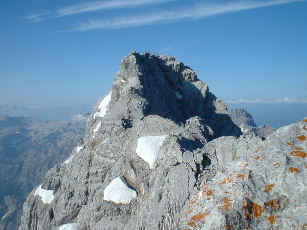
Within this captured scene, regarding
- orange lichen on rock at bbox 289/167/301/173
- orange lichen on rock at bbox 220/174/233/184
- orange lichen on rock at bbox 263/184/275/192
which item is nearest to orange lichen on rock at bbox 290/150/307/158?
orange lichen on rock at bbox 289/167/301/173

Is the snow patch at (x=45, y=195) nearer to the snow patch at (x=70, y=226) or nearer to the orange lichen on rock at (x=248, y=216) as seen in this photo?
the snow patch at (x=70, y=226)

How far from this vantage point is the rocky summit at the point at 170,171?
9.58m

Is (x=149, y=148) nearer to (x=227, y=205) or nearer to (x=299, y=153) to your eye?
(x=299, y=153)

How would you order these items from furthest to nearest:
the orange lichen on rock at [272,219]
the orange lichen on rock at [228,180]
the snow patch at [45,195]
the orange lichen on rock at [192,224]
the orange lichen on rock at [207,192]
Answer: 1. the snow patch at [45,195]
2. the orange lichen on rock at [228,180]
3. the orange lichen on rock at [207,192]
4. the orange lichen on rock at [192,224]
5. the orange lichen on rock at [272,219]

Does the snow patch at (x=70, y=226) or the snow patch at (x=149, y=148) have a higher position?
the snow patch at (x=149, y=148)

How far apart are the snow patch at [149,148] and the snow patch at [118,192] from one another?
2856 mm

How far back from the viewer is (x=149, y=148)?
98.4 feet

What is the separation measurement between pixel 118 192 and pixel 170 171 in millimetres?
6909

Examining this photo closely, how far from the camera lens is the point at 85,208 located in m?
30.9

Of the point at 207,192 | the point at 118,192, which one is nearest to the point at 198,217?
the point at 207,192

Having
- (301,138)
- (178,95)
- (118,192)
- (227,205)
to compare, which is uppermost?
(178,95)

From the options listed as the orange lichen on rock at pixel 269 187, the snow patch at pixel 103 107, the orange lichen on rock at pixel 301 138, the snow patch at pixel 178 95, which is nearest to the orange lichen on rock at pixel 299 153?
the orange lichen on rock at pixel 301 138

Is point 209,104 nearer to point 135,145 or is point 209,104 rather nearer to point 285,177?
point 135,145

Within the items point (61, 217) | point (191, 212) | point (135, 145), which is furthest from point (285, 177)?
point (61, 217)
